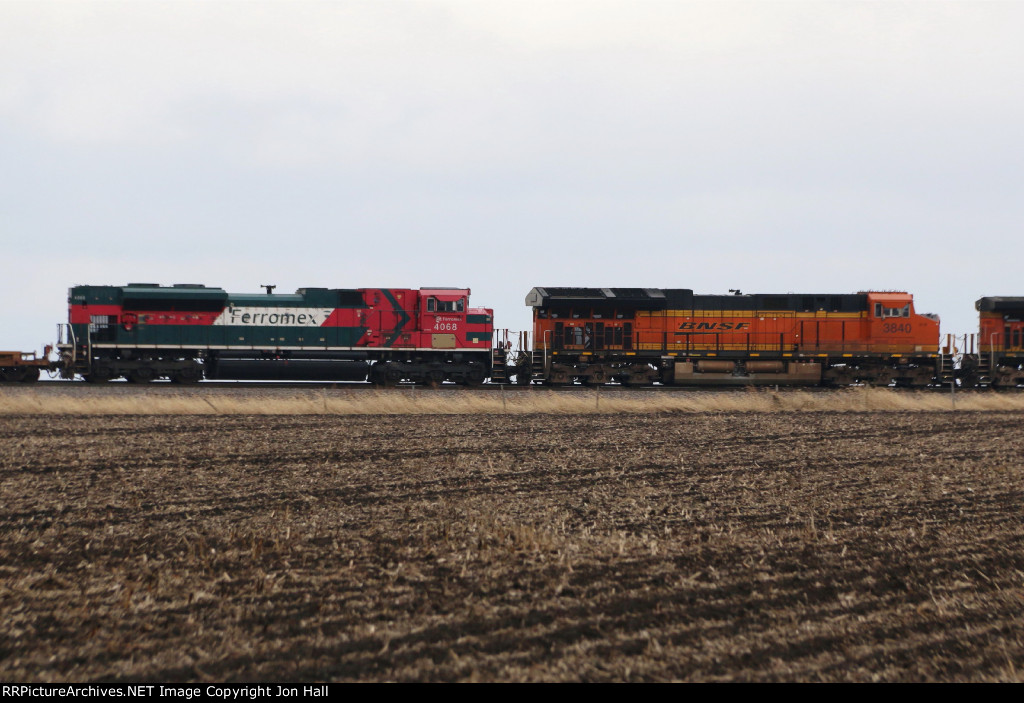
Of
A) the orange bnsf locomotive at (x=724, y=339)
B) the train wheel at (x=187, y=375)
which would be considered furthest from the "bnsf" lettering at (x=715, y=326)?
the train wheel at (x=187, y=375)

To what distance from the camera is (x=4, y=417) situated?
17359 mm

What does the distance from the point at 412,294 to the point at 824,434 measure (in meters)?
16.0

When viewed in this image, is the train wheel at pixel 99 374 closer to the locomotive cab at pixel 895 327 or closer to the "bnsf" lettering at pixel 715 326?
the "bnsf" lettering at pixel 715 326

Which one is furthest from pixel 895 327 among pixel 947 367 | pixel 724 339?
pixel 724 339

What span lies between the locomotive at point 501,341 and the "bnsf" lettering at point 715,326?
0.12 ft

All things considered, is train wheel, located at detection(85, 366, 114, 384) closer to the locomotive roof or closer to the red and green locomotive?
the red and green locomotive

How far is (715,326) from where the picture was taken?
28328mm

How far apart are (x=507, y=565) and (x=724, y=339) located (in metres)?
23.4

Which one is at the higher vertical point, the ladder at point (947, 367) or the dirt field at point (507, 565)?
the ladder at point (947, 367)

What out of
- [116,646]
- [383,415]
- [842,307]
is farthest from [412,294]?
[116,646]

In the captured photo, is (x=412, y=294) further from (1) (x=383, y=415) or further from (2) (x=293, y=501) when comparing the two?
(2) (x=293, y=501)

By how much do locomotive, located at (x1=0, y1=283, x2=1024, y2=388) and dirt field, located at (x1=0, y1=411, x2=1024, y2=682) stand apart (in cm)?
1480

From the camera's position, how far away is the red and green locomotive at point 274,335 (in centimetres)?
2666

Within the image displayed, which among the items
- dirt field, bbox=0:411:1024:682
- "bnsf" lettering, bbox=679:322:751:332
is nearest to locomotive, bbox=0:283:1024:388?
"bnsf" lettering, bbox=679:322:751:332
